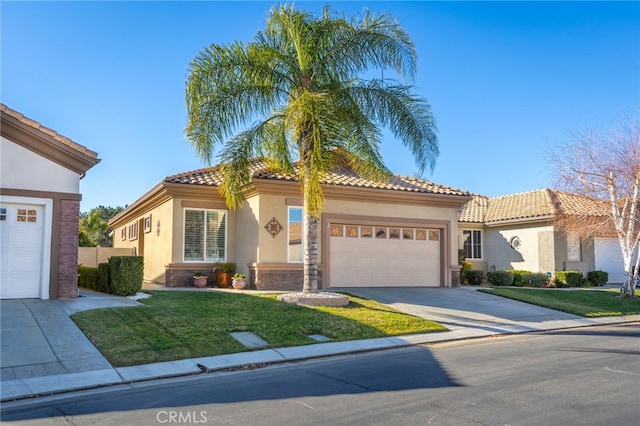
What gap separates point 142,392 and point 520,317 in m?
11.4

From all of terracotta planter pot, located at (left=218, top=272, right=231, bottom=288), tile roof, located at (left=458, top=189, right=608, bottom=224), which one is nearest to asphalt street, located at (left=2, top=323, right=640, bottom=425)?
terracotta planter pot, located at (left=218, top=272, right=231, bottom=288)

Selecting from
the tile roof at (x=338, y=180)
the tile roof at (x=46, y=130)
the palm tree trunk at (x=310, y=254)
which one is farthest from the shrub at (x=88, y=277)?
the palm tree trunk at (x=310, y=254)

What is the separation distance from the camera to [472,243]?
29156 mm

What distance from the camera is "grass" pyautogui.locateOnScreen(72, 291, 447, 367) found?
9.78m

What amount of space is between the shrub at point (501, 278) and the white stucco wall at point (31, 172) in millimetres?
19061

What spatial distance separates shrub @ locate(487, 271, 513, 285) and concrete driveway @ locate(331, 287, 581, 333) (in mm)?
5903

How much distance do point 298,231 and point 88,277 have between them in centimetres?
774

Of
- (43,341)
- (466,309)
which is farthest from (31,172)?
(466,309)

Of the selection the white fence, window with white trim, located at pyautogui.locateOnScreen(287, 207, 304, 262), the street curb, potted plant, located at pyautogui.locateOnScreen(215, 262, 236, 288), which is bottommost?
the street curb

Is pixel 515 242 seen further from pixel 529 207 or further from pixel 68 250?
pixel 68 250

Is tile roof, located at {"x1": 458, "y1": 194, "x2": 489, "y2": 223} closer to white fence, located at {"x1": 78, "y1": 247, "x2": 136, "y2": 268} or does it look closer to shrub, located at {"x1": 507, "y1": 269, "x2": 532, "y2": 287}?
shrub, located at {"x1": 507, "y1": 269, "x2": 532, "y2": 287}

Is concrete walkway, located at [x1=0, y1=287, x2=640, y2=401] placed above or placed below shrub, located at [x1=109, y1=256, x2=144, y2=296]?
below

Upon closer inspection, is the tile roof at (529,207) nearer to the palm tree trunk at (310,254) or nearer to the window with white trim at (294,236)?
the window with white trim at (294,236)

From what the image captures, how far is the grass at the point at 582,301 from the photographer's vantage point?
55.6ft
